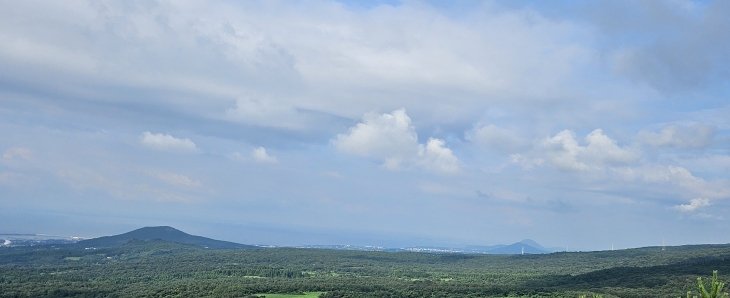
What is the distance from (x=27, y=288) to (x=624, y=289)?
12268 cm

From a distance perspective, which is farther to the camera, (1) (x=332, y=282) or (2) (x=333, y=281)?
(2) (x=333, y=281)

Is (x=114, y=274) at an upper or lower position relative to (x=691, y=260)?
lower

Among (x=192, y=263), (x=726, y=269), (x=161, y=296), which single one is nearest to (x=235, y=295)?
(x=161, y=296)

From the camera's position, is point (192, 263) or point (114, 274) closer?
point (114, 274)

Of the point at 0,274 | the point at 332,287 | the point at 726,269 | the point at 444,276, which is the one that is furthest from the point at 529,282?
the point at 0,274

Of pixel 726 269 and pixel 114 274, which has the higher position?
pixel 726 269

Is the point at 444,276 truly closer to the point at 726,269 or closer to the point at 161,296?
the point at 726,269

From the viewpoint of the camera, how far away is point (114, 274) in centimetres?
14950

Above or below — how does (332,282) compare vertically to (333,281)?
above

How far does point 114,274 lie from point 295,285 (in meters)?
65.8

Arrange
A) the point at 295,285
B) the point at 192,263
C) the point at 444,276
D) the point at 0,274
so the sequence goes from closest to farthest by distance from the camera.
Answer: the point at 295,285 → the point at 0,274 → the point at 444,276 → the point at 192,263

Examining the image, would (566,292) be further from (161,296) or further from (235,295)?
(161,296)

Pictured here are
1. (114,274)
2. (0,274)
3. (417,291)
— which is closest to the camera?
(417,291)

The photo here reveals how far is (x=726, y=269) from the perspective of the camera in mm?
124938
